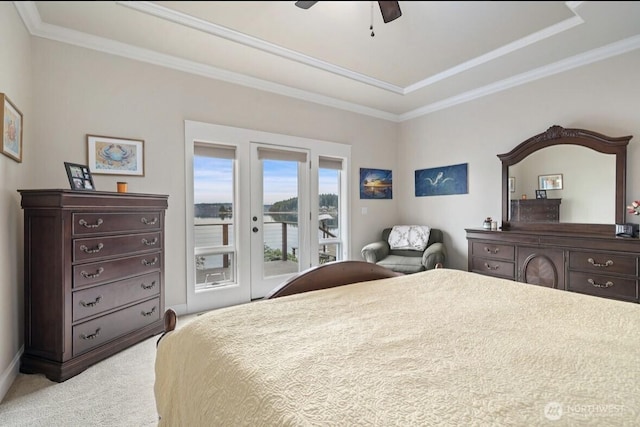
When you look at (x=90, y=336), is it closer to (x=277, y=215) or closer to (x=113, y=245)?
(x=113, y=245)

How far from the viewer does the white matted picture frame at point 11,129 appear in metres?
1.59

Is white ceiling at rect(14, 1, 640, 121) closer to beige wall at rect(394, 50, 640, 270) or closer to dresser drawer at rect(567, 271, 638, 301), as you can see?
dresser drawer at rect(567, 271, 638, 301)

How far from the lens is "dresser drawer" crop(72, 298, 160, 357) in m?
2.02

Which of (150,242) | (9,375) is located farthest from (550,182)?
(9,375)

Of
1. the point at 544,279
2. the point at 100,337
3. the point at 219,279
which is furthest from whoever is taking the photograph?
the point at 219,279

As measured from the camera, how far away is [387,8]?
0.44 meters

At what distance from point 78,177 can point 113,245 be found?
56 cm

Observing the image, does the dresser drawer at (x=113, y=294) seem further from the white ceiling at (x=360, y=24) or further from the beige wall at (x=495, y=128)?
the beige wall at (x=495, y=128)

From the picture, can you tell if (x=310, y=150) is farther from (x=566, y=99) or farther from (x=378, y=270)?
(x=566, y=99)

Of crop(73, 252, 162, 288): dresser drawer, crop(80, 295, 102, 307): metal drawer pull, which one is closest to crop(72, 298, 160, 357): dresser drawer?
crop(80, 295, 102, 307): metal drawer pull

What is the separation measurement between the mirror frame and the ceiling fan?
3.32 m

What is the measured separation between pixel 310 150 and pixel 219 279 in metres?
1.89

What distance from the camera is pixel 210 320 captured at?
3.80 feet

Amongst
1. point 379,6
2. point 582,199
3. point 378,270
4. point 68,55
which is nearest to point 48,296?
point 68,55
